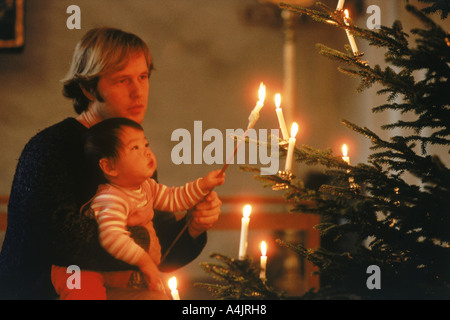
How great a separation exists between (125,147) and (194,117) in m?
0.65

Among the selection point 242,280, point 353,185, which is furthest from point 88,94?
point 353,185

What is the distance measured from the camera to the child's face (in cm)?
119

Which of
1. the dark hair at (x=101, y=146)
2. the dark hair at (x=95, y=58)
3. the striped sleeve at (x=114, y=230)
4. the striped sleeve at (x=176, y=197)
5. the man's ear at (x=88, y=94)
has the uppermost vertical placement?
the dark hair at (x=95, y=58)

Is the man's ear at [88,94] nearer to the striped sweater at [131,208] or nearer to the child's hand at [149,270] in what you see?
the striped sweater at [131,208]

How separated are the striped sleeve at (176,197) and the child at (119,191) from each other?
2.8 inches

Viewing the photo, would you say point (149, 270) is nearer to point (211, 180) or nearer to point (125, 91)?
point (211, 180)

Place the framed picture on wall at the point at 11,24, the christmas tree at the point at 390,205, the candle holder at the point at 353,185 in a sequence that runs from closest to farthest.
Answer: the christmas tree at the point at 390,205 → the candle holder at the point at 353,185 → the framed picture on wall at the point at 11,24

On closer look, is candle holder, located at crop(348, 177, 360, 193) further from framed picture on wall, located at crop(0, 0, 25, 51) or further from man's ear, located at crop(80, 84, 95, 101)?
framed picture on wall, located at crop(0, 0, 25, 51)

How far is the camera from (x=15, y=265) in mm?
1187

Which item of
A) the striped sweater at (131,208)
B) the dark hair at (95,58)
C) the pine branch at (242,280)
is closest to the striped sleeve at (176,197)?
the striped sweater at (131,208)

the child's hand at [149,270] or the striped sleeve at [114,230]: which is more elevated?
the striped sleeve at [114,230]

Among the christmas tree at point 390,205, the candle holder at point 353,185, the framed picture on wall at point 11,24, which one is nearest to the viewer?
the christmas tree at point 390,205

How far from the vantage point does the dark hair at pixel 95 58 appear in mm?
1251
